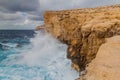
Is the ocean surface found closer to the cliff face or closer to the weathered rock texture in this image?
the cliff face

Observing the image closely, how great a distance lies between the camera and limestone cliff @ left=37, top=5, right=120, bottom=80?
1485 centimetres

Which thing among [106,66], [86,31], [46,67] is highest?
[86,31]

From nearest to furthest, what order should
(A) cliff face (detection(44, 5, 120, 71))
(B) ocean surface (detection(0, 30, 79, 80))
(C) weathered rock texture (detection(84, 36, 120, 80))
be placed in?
(C) weathered rock texture (detection(84, 36, 120, 80)), (A) cliff face (detection(44, 5, 120, 71)), (B) ocean surface (detection(0, 30, 79, 80))

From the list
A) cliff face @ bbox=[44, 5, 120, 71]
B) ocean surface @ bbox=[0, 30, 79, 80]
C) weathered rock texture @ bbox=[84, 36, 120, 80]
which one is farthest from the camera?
ocean surface @ bbox=[0, 30, 79, 80]

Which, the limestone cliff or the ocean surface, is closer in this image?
the limestone cliff

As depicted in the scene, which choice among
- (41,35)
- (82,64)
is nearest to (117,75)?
(82,64)

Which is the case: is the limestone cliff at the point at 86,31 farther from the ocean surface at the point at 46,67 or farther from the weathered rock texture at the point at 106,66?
the weathered rock texture at the point at 106,66

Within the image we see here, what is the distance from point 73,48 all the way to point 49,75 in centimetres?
326

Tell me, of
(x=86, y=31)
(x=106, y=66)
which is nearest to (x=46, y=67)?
(x=86, y=31)

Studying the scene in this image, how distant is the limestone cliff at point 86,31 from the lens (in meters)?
14.9

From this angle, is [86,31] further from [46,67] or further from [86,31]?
[46,67]

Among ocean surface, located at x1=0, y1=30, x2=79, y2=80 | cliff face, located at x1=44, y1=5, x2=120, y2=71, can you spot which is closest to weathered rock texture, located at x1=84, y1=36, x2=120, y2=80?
cliff face, located at x1=44, y1=5, x2=120, y2=71

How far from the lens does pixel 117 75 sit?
7.67m

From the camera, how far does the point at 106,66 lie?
859 cm
